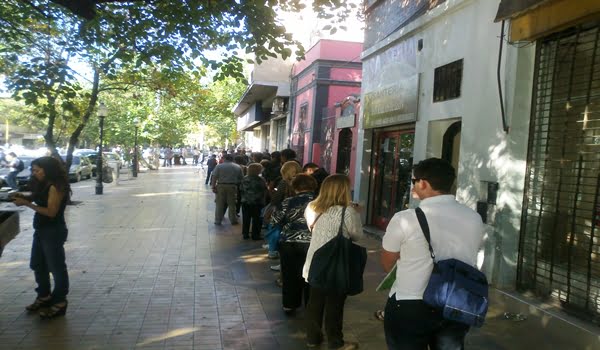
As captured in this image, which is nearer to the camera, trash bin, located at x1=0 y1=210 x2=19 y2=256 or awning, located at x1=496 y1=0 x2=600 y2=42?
awning, located at x1=496 y1=0 x2=600 y2=42

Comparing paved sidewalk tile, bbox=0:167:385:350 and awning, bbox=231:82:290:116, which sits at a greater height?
awning, bbox=231:82:290:116

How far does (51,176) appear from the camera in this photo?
4898mm

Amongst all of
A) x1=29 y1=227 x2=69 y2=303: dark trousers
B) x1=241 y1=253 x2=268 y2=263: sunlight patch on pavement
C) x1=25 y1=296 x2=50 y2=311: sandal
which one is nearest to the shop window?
x1=241 y1=253 x2=268 y2=263: sunlight patch on pavement

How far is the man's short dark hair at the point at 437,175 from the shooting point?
2.85 metres

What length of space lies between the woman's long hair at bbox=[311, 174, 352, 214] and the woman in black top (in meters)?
2.60

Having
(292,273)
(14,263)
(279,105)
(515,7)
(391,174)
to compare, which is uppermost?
(279,105)

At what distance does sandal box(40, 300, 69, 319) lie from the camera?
4.86 m

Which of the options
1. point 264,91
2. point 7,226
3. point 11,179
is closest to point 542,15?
point 7,226

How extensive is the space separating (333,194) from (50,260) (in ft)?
9.52

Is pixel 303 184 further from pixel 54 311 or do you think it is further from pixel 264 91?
pixel 264 91

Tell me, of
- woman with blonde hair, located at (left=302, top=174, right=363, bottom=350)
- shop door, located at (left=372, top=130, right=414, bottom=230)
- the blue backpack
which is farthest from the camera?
shop door, located at (left=372, top=130, right=414, bottom=230)

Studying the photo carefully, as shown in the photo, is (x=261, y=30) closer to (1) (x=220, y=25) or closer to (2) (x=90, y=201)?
(1) (x=220, y=25)

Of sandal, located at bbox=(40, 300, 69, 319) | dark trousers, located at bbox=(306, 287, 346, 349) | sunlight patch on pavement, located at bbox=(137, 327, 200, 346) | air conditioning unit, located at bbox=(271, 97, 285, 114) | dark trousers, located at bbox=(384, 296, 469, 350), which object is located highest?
air conditioning unit, located at bbox=(271, 97, 285, 114)

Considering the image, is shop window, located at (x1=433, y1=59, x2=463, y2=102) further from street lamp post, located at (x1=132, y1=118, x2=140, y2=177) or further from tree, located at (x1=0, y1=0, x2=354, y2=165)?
street lamp post, located at (x1=132, y1=118, x2=140, y2=177)
